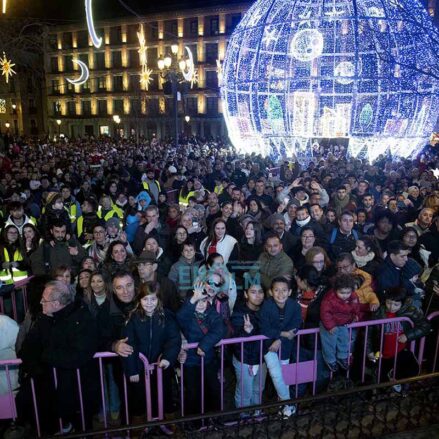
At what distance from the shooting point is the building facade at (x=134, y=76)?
51281 mm

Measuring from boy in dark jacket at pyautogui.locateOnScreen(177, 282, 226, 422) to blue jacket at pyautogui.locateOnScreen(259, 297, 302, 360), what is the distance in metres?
0.41

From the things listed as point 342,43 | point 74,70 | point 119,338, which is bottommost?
point 119,338

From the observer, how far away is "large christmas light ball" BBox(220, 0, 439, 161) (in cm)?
1498

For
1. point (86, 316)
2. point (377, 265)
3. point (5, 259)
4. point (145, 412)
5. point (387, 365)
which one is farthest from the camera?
point (5, 259)

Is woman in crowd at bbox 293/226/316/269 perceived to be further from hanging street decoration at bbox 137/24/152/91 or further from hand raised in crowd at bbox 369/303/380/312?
hanging street decoration at bbox 137/24/152/91

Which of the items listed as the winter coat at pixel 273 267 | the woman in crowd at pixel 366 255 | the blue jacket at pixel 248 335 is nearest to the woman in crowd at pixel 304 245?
the winter coat at pixel 273 267

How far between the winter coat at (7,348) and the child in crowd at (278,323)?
234cm

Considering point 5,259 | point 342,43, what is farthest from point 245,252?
point 342,43

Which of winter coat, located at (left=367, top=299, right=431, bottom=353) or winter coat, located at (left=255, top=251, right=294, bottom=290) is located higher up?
winter coat, located at (left=255, top=251, right=294, bottom=290)

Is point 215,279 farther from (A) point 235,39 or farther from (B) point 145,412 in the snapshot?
(A) point 235,39

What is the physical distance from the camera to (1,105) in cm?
6359

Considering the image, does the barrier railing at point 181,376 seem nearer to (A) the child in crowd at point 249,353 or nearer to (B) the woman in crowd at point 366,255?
(A) the child in crowd at point 249,353

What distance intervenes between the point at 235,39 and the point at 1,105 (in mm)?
57753

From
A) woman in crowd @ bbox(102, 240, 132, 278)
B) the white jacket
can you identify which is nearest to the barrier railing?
woman in crowd @ bbox(102, 240, 132, 278)
